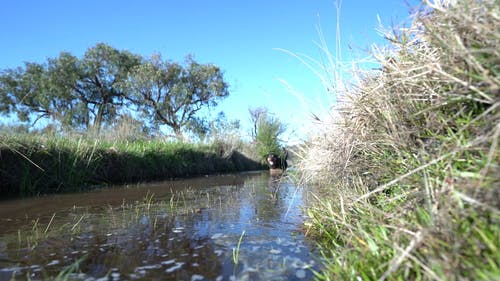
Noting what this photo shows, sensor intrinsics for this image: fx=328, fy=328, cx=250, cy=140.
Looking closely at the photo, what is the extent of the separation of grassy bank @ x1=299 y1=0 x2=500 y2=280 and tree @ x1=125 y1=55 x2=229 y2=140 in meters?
25.5

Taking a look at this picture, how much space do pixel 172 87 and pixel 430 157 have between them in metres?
28.1

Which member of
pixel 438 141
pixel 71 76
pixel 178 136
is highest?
pixel 71 76

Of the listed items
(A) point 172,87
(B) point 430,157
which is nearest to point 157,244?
(B) point 430,157

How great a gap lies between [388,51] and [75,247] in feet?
9.71

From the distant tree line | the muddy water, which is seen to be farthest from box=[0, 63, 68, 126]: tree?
the muddy water

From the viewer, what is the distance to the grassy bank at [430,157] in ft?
3.83

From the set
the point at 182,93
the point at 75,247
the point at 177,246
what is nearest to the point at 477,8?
the point at 177,246

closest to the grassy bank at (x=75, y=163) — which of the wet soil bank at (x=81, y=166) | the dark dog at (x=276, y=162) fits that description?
the wet soil bank at (x=81, y=166)

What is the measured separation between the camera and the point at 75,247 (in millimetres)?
2553

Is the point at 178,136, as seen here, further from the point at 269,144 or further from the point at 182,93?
the point at 182,93

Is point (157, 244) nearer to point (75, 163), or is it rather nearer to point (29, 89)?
point (75, 163)

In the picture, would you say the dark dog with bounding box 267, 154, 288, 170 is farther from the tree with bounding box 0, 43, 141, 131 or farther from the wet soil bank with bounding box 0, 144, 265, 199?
the tree with bounding box 0, 43, 141, 131

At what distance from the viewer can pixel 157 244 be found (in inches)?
103

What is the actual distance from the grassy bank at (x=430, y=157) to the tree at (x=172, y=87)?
83.5ft
